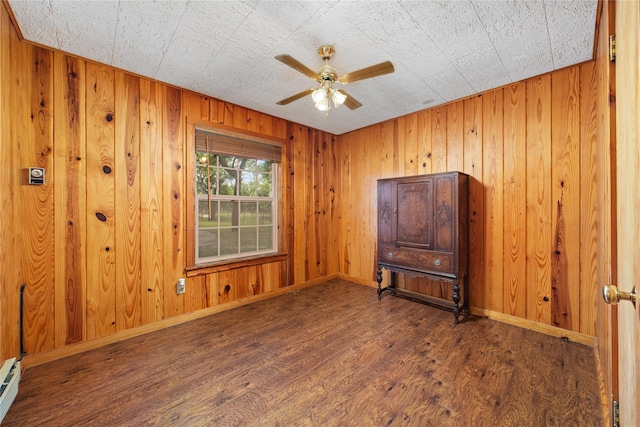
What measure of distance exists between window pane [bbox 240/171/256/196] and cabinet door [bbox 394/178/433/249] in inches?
73.1

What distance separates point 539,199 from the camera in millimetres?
2436

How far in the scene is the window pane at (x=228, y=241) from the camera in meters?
3.12

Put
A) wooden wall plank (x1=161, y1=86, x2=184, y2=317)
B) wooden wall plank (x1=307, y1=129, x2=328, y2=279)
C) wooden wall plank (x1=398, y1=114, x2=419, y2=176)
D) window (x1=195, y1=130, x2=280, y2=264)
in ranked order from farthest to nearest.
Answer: wooden wall plank (x1=307, y1=129, x2=328, y2=279)
wooden wall plank (x1=398, y1=114, x2=419, y2=176)
window (x1=195, y1=130, x2=280, y2=264)
wooden wall plank (x1=161, y1=86, x2=184, y2=317)

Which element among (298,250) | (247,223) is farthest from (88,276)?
(298,250)

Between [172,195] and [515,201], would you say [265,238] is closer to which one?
[172,195]

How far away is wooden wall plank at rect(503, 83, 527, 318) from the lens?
8.29ft

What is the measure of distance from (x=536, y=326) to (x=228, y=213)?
345 cm

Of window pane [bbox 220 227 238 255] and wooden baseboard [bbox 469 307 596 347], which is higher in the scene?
window pane [bbox 220 227 238 255]

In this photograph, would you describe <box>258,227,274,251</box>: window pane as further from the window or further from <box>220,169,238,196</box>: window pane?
<box>220,169,238,196</box>: window pane

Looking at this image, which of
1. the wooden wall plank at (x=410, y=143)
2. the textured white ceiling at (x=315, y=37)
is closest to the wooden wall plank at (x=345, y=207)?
the wooden wall plank at (x=410, y=143)

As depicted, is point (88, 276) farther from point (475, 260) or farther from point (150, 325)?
point (475, 260)

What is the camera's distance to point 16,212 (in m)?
1.83

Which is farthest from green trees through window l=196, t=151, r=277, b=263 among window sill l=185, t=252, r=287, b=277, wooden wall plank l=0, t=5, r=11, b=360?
wooden wall plank l=0, t=5, r=11, b=360

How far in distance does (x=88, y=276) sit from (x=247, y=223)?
1.61 m
